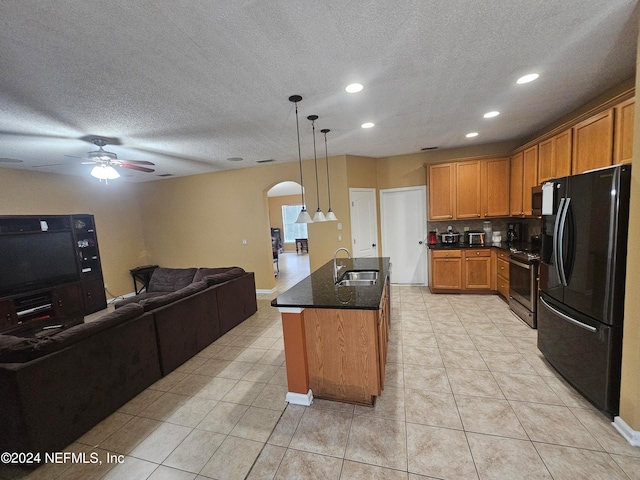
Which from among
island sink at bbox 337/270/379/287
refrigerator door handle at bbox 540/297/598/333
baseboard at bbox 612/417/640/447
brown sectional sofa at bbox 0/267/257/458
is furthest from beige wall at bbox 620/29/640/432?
brown sectional sofa at bbox 0/267/257/458

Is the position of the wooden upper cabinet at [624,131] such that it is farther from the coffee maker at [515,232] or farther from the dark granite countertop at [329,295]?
the coffee maker at [515,232]

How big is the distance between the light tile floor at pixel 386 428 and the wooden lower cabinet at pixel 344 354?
13 cm

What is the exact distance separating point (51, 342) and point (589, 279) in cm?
401

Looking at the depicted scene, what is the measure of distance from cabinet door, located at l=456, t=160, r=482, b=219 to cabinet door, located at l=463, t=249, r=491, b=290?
0.70m

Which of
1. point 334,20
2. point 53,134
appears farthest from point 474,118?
point 53,134

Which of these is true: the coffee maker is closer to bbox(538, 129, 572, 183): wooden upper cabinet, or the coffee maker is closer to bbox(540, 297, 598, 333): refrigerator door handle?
bbox(538, 129, 572, 183): wooden upper cabinet

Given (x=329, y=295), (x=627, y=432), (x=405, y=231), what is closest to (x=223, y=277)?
(x=329, y=295)

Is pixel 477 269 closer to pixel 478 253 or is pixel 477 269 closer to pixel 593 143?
pixel 478 253

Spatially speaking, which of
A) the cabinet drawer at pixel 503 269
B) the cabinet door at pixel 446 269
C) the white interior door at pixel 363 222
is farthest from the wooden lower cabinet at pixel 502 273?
the white interior door at pixel 363 222

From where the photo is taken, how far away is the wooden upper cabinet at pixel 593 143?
2.40m

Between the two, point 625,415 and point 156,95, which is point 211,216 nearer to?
point 156,95

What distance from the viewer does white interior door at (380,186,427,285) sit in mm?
5352

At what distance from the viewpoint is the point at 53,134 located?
3020 mm

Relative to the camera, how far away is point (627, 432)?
1.73 meters
